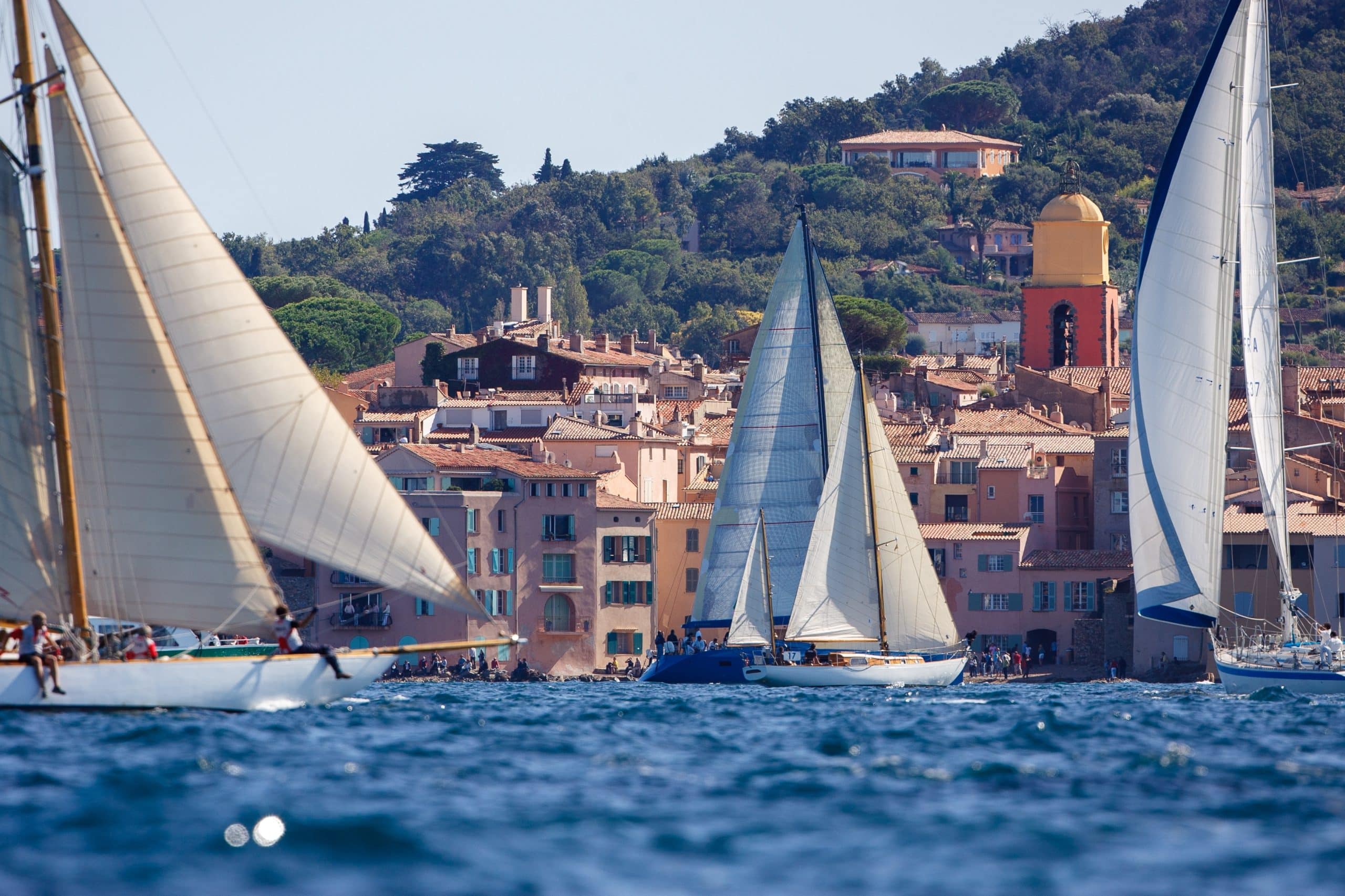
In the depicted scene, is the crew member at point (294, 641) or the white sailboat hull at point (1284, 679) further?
the white sailboat hull at point (1284, 679)

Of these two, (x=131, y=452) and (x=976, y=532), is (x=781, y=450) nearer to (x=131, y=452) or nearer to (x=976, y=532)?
(x=976, y=532)

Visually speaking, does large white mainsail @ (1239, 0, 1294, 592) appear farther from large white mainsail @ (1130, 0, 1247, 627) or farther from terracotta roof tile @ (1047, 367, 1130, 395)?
terracotta roof tile @ (1047, 367, 1130, 395)

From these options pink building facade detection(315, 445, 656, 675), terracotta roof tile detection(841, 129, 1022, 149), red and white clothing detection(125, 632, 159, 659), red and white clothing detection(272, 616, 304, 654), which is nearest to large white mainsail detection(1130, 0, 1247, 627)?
red and white clothing detection(272, 616, 304, 654)

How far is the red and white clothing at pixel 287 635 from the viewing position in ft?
102

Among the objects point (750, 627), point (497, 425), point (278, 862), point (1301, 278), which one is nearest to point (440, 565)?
point (278, 862)

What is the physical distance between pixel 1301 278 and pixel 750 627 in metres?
94.3

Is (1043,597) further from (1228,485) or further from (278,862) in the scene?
(278,862)

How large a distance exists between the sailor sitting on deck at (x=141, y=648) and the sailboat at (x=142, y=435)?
0.23 meters

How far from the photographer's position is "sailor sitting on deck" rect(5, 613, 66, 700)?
29422 millimetres


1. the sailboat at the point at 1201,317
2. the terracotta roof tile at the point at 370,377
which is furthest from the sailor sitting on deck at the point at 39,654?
the terracotta roof tile at the point at 370,377

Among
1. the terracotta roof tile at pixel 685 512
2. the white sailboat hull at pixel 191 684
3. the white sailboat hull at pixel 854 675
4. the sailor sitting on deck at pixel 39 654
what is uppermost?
the terracotta roof tile at pixel 685 512

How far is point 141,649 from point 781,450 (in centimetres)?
2656

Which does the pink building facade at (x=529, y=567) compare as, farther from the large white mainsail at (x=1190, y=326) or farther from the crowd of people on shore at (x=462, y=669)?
the large white mainsail at (x=1190, y=326)

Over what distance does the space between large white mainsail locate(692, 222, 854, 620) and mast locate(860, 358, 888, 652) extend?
5.41 ft
